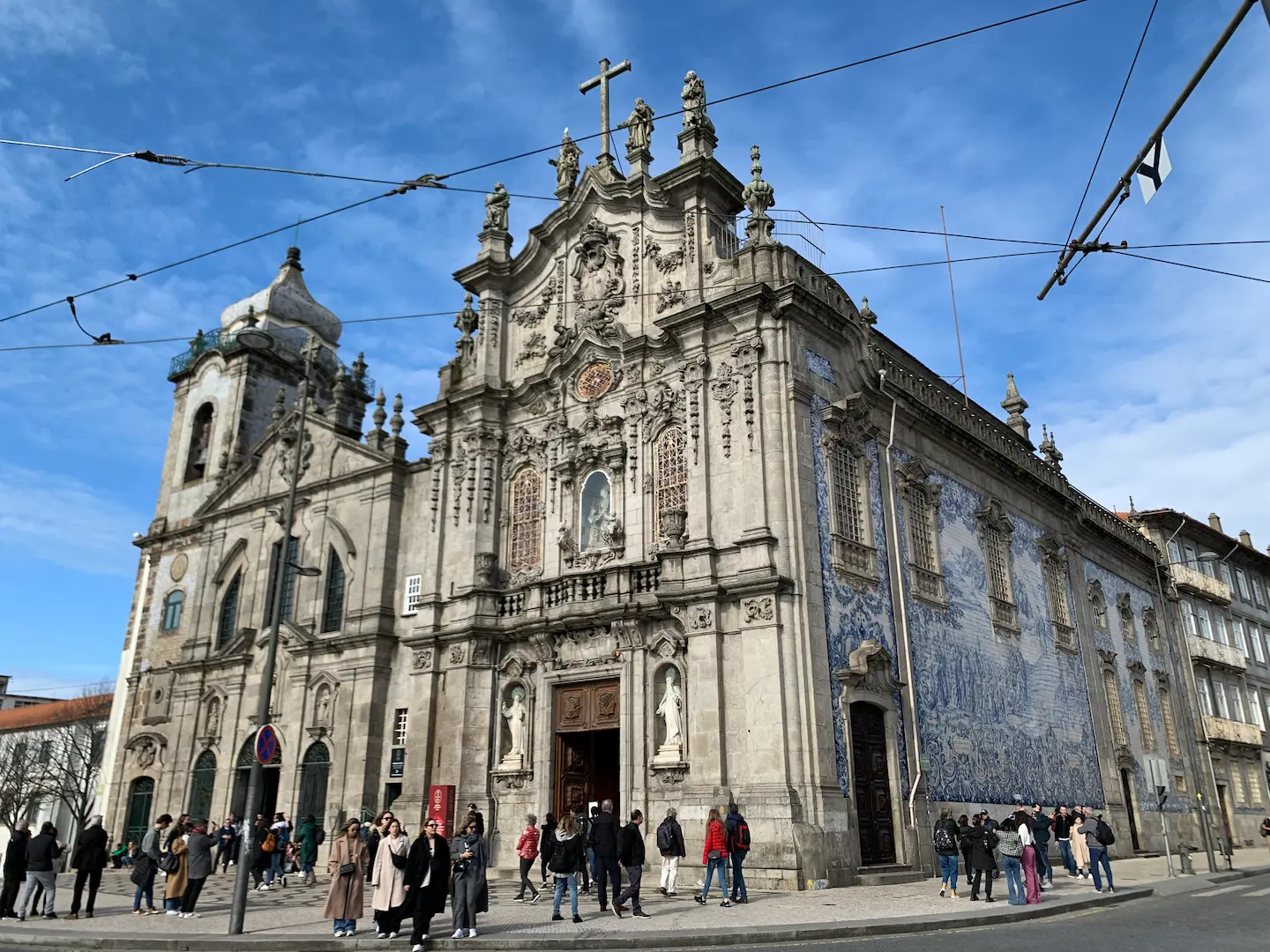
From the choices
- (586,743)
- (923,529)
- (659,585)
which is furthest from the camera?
(923,529)

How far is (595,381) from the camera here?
84.9 ft

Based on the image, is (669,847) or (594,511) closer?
(669,847)

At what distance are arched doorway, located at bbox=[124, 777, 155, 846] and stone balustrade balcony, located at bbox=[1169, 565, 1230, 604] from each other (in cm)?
4097

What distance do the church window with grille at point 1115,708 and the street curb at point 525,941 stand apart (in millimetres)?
22574

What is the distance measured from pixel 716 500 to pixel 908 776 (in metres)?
7.24

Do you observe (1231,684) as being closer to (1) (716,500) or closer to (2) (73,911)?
(1) (716,500)

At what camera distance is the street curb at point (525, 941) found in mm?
12555

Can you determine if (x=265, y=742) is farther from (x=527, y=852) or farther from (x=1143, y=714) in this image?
(x=1143, y=714)

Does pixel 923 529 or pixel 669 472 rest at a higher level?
pixel 669 472

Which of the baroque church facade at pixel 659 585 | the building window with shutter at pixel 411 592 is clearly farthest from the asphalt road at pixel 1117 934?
the building window with shutter at pixel 411 592

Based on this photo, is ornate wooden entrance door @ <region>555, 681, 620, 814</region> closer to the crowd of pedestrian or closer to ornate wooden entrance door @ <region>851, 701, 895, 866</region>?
ornate wooden entrance door @ <region>851, 701, 895, 866</region>

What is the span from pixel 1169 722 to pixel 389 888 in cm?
3501

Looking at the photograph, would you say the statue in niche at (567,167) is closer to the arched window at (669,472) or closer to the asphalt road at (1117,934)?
the arched window at (669,472)

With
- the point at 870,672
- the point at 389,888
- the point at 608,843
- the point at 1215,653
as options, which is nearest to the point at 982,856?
the point at 870,672
